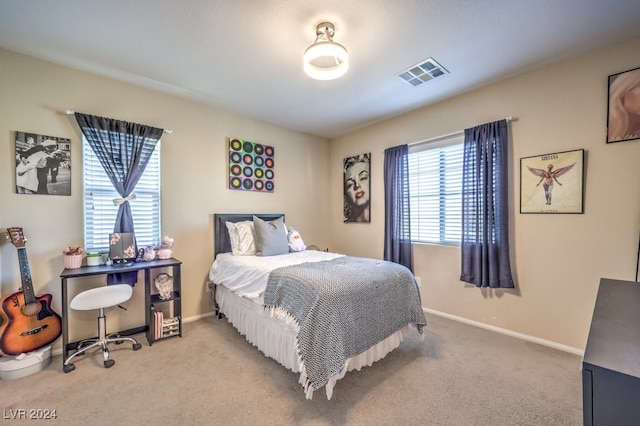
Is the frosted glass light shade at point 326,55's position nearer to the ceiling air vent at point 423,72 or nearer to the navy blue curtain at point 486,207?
the ceiling air vent at point 423,72

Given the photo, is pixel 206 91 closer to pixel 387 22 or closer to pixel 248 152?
pixel 248 152

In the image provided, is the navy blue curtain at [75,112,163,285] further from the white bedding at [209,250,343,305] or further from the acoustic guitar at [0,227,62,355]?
the white bedding at [209,250,343,305]

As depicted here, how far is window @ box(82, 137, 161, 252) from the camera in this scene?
260 cm

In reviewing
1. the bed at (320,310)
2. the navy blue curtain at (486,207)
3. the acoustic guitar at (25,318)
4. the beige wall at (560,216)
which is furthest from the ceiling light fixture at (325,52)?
the acoustic guitar at (25,318)

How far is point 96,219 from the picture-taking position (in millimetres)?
2637

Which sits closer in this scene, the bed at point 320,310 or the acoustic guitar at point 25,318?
the bed at point 320,310

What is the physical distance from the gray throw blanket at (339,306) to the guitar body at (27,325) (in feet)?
6.11

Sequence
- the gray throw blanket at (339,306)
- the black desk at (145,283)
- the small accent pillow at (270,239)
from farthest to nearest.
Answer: the small accent pillow at (270,239)
the black desk at (145,283)
the gray throw blanket at (339,306)

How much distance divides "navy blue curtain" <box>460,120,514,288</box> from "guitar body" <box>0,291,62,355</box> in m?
4.03

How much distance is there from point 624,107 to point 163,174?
14.4 ft

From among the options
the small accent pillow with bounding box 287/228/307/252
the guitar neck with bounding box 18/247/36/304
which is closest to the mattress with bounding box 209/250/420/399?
the small accent pillow with bounding box 287/228/307/252

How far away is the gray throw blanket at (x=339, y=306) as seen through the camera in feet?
5.53

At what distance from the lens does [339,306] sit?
179 cm

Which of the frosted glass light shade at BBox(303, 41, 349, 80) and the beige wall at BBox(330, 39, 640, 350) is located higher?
the frosted glass light shade at BBox(303, 41, 349, 80)
